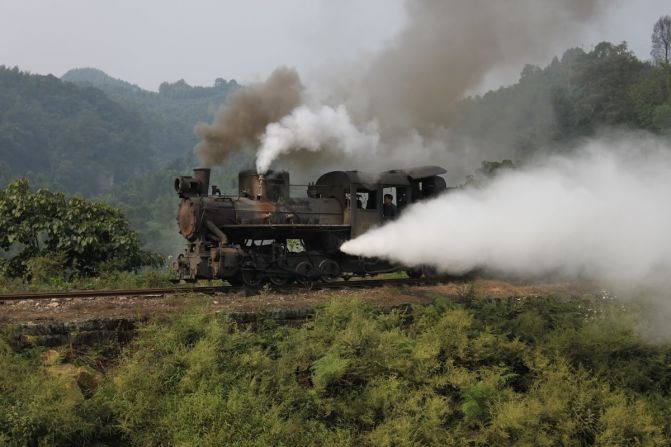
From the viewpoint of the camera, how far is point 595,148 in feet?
58.5

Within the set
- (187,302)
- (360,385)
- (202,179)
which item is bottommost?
(360,385)

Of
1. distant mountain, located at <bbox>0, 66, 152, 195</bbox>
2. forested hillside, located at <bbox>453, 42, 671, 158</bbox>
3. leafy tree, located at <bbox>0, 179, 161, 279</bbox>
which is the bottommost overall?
leafy tree, located at <bbox>0, 179, 161, 279</bbox>

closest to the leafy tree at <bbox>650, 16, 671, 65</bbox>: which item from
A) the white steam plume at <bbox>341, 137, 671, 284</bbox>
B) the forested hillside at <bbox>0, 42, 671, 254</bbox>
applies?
the forested hillside at <bbox>0, 42, 671, 254</bbox>

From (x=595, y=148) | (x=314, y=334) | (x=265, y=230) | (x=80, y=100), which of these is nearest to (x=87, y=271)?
(x=265, y=230)

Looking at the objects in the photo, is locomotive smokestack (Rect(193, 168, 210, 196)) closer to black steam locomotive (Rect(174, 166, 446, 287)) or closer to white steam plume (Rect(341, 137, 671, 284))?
black steam locomotive (Rect(174, 166, 446, 287))

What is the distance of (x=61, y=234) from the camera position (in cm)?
1886

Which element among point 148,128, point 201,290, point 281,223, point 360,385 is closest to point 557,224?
point 281,223

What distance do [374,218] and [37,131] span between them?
157 metres

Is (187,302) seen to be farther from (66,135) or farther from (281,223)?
(66,135)

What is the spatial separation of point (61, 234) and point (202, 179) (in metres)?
6.20

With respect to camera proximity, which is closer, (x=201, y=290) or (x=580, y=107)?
(x=201, y=290)

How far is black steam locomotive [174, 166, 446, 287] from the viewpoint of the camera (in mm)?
14641

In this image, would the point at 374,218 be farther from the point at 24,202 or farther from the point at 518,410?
the point at 24,202

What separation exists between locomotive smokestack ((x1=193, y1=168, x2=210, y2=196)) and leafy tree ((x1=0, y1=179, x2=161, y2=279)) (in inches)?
209
